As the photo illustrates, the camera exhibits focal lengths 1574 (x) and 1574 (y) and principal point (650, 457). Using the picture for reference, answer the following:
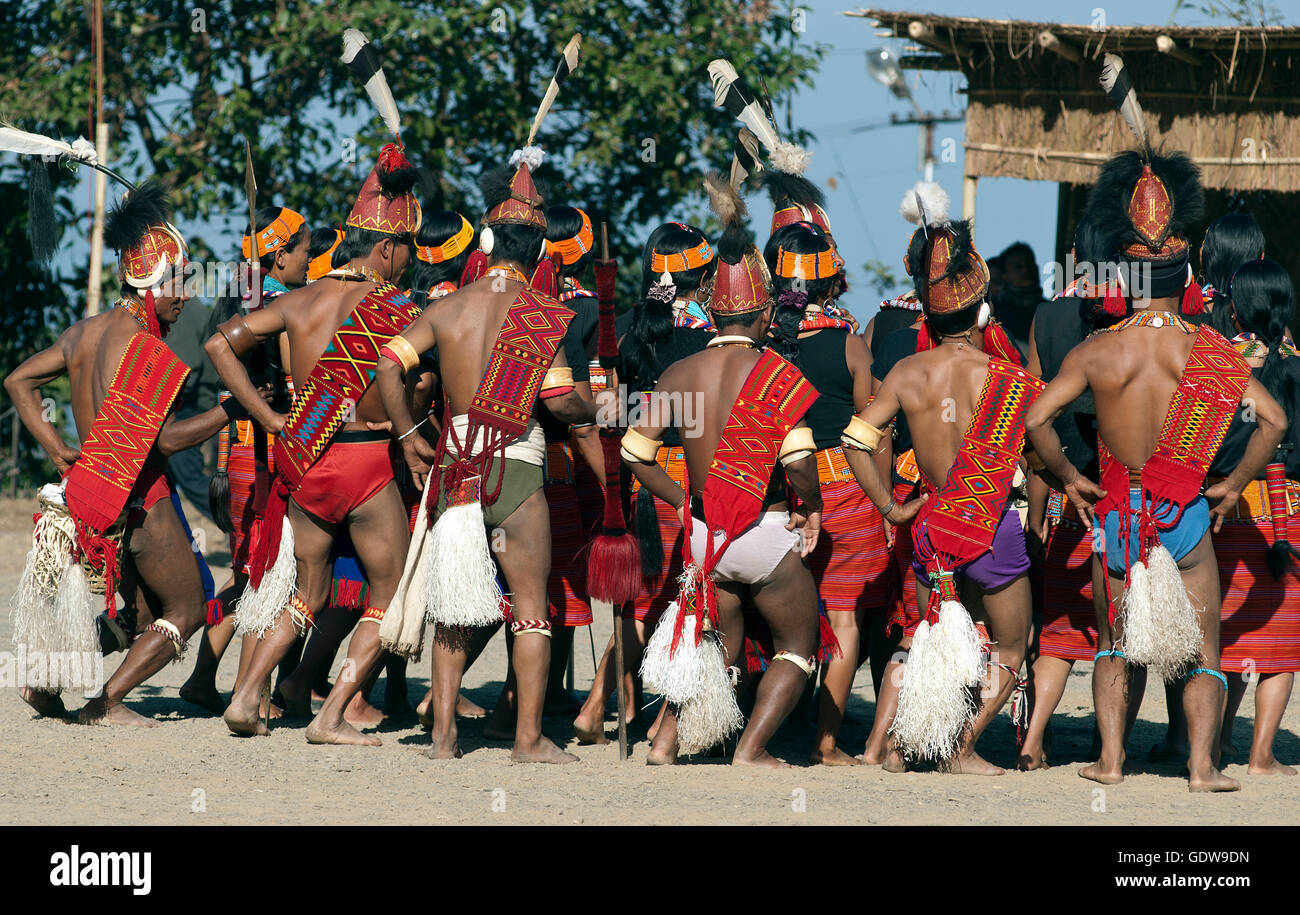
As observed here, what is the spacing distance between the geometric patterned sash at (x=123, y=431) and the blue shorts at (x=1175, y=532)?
11.9 ft

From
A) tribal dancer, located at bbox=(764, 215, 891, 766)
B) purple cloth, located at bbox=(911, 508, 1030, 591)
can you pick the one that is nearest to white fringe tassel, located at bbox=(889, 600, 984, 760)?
purple cloth, located at bbox=(911, 508, 1030, 591)

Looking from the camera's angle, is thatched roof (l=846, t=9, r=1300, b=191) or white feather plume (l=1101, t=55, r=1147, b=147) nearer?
white feather plume (l=1101, t=55, r=1147, b=147)

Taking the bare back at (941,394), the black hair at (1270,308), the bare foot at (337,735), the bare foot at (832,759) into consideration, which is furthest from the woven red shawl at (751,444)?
the black hair at (1270,308)

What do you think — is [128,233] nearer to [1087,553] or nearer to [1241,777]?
[1087,553]

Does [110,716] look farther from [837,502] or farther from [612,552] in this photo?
[837,502]

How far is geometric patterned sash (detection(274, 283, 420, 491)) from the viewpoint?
593 centimetres

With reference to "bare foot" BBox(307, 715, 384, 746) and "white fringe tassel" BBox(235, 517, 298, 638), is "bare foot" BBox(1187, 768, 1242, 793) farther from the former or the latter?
"white fringe tassel" BBox(235, 517, 298, 638)

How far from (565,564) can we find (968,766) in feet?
5.71

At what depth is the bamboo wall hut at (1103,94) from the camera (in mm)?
8930

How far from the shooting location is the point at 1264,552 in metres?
5.68

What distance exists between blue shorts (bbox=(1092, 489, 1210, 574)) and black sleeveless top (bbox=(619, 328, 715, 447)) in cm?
162

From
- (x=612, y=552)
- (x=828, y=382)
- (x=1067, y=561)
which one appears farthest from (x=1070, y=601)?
(x=612, y=552)

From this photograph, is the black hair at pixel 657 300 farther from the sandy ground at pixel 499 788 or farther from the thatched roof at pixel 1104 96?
the thatched roof at pixel 1104 96

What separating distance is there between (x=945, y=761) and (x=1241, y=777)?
3.46 feet
